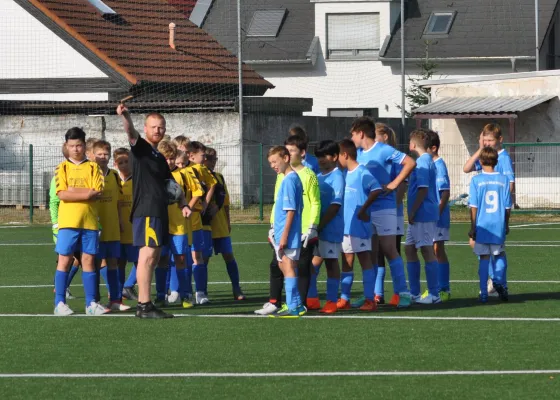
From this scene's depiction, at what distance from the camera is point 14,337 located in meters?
10.1

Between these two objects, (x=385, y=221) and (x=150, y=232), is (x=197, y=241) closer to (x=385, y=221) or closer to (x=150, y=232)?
(x=150, y=232)

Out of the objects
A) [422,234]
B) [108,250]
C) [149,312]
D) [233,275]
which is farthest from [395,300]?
[108,250]

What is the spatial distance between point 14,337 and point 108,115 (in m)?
20.5

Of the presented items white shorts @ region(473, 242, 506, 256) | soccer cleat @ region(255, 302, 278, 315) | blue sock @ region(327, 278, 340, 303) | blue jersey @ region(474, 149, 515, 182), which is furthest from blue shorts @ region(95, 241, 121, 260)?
blue jersey @ region(474, 149, 515, 182)

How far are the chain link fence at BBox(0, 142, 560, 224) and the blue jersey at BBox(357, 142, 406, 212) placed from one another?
50.8 ft

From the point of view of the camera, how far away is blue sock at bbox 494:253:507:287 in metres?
12.3

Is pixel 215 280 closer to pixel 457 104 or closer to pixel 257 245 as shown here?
pixel 257 245

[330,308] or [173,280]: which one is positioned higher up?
[173,280]

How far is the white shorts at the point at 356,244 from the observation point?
11586mm

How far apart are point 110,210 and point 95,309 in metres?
1.18

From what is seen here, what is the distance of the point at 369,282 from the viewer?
11664mm

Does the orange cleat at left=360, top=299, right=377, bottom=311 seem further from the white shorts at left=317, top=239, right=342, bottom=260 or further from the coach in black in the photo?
the coach in black

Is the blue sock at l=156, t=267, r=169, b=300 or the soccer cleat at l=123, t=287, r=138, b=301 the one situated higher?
the blue sock at l=156, t=267, r=169, b=300

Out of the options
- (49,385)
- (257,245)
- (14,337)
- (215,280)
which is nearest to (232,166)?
(257,245)
